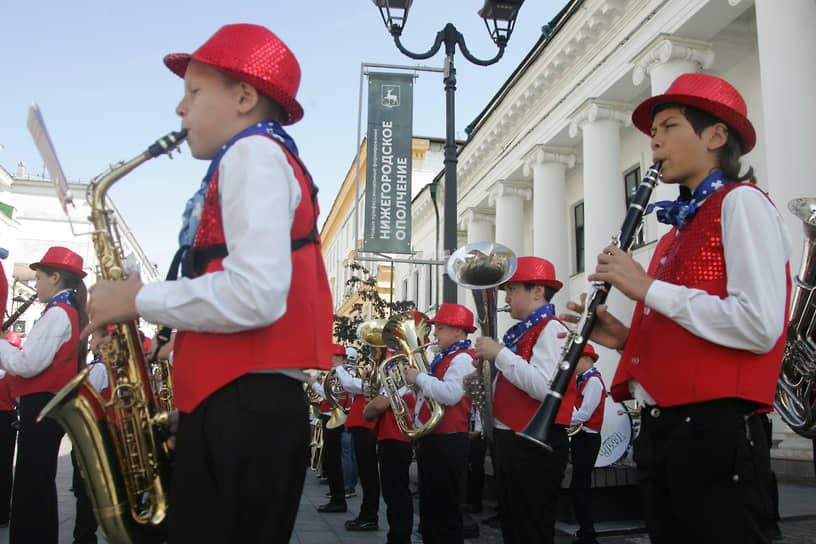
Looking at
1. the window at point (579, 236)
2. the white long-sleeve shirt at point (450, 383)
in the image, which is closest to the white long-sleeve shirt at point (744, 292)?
the white long-sleeve shirt at point (450, 383)

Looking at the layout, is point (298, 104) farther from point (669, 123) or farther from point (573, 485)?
point (573, 485)

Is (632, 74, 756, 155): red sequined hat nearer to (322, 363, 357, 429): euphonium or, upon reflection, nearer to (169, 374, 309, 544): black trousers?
(169, 374, 309, 544): black trousers

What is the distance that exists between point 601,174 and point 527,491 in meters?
11.9

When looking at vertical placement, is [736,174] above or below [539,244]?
below

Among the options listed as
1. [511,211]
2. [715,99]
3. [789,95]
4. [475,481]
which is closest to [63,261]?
[715,99]

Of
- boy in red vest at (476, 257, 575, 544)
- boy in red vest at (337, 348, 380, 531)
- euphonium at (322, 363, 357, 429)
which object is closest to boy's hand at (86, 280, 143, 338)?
boy in red vest at (476, 257, 575, 544)

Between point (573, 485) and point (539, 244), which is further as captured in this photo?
point (539, 244)

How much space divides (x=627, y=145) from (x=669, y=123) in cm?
1578

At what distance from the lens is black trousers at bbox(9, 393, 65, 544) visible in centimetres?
405

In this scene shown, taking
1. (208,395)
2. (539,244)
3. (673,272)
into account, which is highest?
(539,244)

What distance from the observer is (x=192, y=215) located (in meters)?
2.02

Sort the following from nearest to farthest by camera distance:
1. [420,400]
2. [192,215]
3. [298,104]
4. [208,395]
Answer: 1. [208,395]
2. [192,215]
3. [298,104]
4. [420,400]

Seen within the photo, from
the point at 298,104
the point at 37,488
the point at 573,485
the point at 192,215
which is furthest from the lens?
the point at 573,485

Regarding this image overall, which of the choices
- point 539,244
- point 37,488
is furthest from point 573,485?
point 539,244
